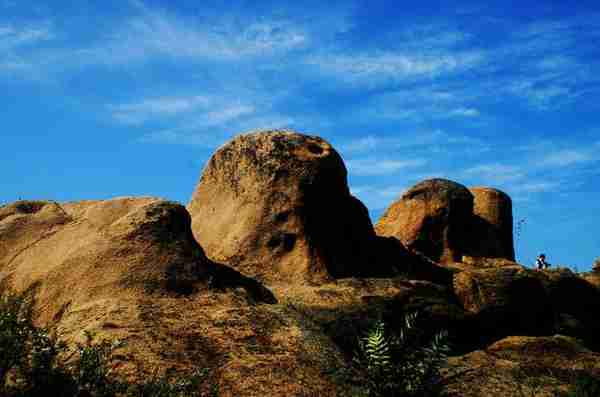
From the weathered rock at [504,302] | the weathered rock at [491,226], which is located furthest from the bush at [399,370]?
the weathered rock at [491,226]

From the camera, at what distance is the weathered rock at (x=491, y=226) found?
25.1 meters

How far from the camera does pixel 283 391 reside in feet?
28.3

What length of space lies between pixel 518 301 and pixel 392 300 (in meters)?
4.06

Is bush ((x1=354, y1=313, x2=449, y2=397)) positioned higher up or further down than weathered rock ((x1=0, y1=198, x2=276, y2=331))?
further down

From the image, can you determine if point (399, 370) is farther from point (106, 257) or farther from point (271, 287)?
point (271, 287)

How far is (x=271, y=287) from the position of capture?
46.3 feet

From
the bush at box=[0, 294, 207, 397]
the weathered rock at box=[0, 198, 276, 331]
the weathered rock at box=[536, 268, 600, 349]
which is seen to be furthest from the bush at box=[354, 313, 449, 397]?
the weathered rock at box=[536, 268, 600, 349]

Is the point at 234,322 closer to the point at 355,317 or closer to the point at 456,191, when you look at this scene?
the point at 355,317

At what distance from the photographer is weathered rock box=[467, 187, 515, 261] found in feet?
82.5

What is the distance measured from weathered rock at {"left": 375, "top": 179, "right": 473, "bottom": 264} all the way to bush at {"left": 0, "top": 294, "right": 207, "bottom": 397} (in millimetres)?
16445

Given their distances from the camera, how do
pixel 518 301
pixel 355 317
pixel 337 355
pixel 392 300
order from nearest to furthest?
pixel 337 355, pixel 355 317, pixel 392 300, pixel 518 301

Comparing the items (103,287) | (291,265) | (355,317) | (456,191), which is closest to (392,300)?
(355,317)

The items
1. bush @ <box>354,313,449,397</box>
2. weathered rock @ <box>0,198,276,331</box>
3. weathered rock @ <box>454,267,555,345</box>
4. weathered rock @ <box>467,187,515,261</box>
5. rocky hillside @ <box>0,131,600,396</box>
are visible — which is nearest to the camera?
bush @ <box>354,313,449,397</box>

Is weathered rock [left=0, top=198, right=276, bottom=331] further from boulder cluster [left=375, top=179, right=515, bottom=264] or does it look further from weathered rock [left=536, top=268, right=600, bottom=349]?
boulder cluster [left=375, top=179, right=515, bottom=264]
